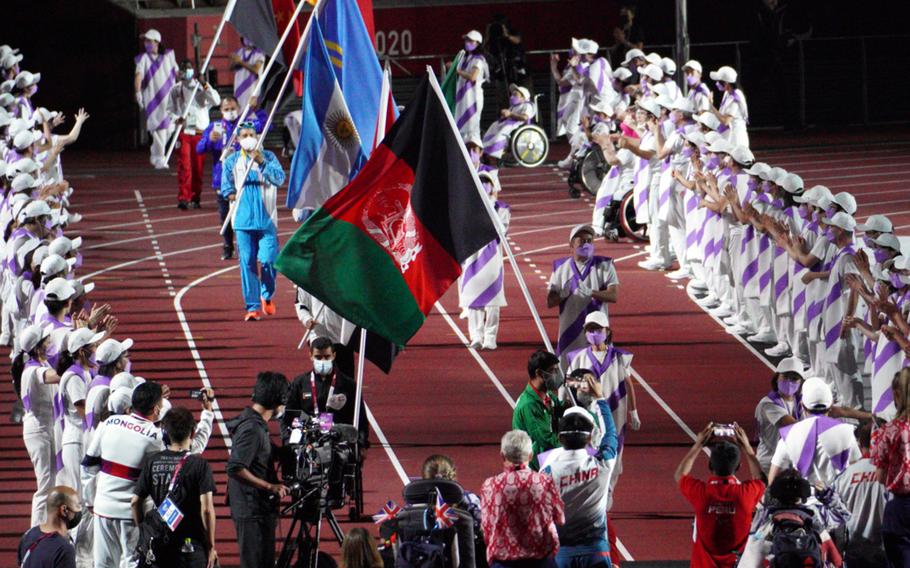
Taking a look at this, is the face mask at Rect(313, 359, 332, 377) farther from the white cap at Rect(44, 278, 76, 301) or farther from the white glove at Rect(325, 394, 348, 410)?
the white cap at Rect(44, 278, 76, 301)

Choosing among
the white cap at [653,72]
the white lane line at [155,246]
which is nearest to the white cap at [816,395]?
the white lane line at [155,246]

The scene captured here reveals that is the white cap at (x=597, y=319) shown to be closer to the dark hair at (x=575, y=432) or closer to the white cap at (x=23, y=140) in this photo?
the dark hair at (x=575, y=432)

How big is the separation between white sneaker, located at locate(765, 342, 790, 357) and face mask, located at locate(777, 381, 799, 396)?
665 cm

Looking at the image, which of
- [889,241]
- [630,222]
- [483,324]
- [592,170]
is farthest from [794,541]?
[592,170]

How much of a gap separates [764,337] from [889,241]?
4982 millimetres

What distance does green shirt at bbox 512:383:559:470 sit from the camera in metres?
12.0

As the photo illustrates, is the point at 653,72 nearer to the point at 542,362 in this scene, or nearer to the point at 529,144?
the point at 529,144

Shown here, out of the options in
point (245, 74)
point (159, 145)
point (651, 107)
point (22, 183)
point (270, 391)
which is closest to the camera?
point (270, 391)

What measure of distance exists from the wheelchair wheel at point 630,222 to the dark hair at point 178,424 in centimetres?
1500

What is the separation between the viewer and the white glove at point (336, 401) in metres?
13.1

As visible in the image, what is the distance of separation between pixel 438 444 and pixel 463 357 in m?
3.58

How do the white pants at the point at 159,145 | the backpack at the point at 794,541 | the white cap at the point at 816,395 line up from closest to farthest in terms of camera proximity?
the backpack at the point at 794,541
the white cap at the point at 816,395
the white pants at the point at 159,145

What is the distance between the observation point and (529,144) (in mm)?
30047

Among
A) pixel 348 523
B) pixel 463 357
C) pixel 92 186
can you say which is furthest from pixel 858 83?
pixel 348 523
